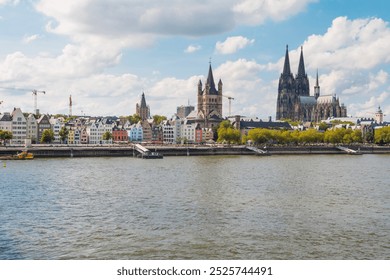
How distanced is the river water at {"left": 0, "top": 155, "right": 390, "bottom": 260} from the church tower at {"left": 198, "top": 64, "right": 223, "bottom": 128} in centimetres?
11157

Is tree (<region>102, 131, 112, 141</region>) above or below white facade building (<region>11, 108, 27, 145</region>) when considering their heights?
below

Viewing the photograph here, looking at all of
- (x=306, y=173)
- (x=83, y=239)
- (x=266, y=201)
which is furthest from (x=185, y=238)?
(x=306, y=173)

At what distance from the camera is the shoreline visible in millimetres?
85188

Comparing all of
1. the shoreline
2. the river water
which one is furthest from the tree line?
the river water

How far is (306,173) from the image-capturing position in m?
57.7

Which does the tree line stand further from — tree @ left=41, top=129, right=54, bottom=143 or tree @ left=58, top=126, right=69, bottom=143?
tree @ left=41, top=129, right=54, bottom=143

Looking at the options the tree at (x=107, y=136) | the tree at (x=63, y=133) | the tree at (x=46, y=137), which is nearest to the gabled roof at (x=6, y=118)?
the tree at (x=46, y=137)

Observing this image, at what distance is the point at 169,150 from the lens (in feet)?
310

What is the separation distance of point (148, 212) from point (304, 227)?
889 centimetres

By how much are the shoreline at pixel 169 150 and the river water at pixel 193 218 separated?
3608 centimetres

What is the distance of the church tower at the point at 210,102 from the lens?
531 feet

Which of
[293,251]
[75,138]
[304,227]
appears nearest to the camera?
[293,251]

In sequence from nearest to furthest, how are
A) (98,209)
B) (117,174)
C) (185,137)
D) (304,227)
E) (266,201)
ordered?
1. (304,227)
2. (98,209)
3. (266,201)
4. (117,174)
5. (185,137)

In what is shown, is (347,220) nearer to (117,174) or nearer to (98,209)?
(98,209)
